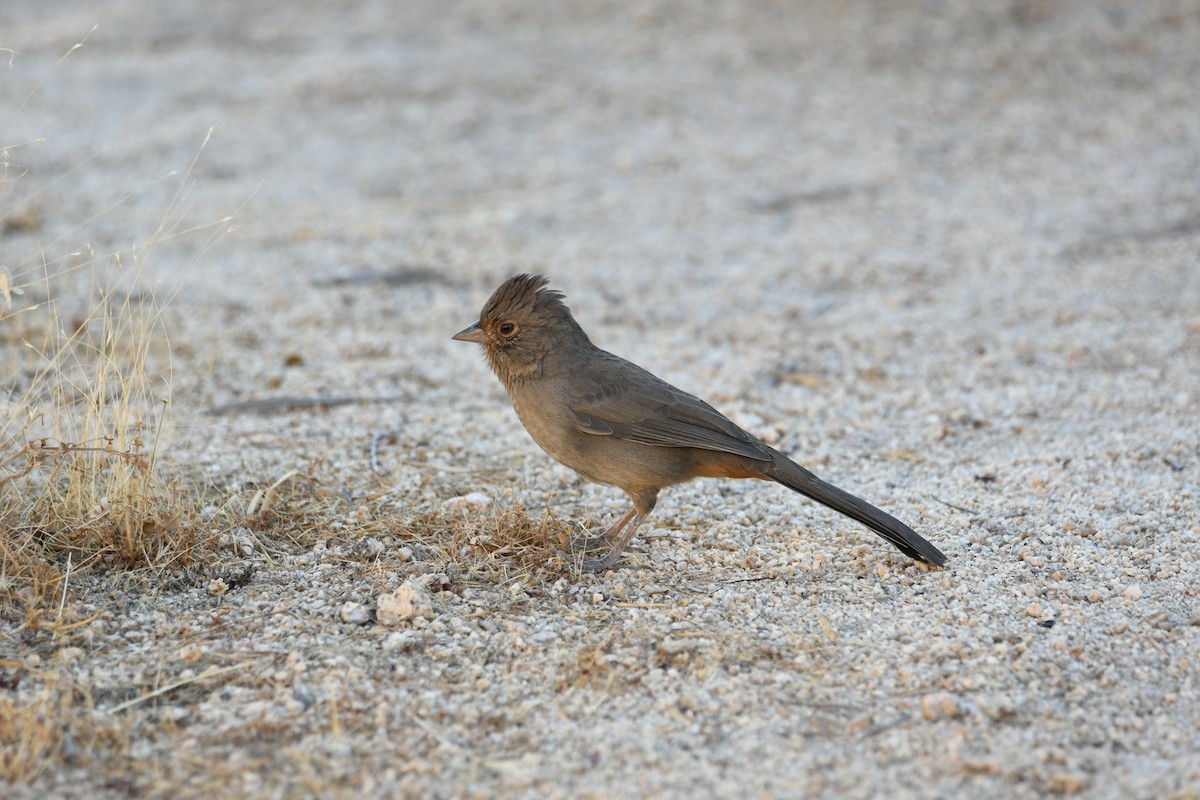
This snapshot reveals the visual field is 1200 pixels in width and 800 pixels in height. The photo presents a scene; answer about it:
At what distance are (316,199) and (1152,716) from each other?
7.75 metres

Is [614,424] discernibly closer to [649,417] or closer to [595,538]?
[649,417]

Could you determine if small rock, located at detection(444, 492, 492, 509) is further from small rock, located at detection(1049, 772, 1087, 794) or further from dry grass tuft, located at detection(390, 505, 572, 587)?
small rock, located at detection(1049, 772, 1087, 794)

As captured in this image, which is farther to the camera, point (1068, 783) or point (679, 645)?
point (679, 645)

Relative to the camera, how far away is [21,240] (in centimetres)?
843

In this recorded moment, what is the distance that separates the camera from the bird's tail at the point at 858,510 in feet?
14.7

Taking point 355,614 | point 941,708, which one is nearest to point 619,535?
point 355,614

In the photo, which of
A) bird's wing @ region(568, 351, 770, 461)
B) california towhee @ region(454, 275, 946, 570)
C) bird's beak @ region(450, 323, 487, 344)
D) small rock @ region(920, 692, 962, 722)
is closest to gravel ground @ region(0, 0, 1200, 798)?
small rock @ region(920, 692, 962, 722)

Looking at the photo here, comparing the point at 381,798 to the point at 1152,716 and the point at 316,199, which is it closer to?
the point at 1152,716

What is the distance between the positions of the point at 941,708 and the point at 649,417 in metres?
1.75

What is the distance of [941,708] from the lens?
349 centimetres

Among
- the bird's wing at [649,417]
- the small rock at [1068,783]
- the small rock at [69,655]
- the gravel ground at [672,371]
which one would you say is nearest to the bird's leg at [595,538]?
the gravel ground at [672,371]

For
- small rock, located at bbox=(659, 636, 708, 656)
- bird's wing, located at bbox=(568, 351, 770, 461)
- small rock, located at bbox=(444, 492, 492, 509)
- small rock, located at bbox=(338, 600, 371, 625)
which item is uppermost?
bird's wing, located at bbox=(568, 351, 770, 461)

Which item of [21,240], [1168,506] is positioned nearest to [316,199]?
[21,240]

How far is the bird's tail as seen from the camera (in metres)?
4.47
